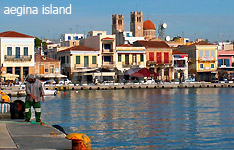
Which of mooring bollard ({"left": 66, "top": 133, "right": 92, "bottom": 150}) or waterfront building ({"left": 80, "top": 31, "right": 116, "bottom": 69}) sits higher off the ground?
waterfront building ({"left": 80, "top": 31, "right": 116, "bottom": 69})

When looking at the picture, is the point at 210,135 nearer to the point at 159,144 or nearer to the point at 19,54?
the point at 159,144

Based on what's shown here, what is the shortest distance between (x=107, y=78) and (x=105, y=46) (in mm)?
5992

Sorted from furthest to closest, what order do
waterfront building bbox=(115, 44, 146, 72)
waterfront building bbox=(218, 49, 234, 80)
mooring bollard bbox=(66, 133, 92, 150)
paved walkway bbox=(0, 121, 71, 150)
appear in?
waterfront building bbox=(218, 49, 234, 80) < waterfront building bbox=(115, 44, 146, 72) < paved walkway bbox=(0, 121, 71, 150) < mooring bollard bbox=(66, 133, 92, 150)

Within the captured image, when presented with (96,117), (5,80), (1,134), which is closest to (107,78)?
(5,80)

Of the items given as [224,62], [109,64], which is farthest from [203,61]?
[109,64]

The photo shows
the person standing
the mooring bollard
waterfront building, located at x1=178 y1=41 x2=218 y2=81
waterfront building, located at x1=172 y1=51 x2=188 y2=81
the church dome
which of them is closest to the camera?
the mooring bollard

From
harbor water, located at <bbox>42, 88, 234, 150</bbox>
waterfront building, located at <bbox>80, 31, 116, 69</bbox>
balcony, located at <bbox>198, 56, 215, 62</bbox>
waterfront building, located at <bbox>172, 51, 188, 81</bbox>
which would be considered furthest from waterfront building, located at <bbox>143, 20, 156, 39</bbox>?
→ harbor water, located at <bbox>42, 88, 234, 150</bbox>

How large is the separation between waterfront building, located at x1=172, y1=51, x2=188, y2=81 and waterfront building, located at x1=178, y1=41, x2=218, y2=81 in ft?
6.94

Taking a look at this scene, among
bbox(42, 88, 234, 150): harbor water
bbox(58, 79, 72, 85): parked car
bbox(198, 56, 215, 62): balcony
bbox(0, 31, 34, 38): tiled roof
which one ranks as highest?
bbox(0, 31, 34, 38): tiled roof

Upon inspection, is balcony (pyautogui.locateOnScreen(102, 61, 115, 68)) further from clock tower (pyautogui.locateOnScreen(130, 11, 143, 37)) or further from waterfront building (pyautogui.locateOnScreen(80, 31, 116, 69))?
clock tower (pyautogui.locateOnScreen(130, 11, 143, 37))

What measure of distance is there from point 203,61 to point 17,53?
3431cm

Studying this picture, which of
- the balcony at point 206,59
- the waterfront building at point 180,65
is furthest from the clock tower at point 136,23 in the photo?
the waterfront building at point 180,65

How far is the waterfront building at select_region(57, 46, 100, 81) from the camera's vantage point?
76.0 m

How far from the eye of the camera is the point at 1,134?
586 inches
